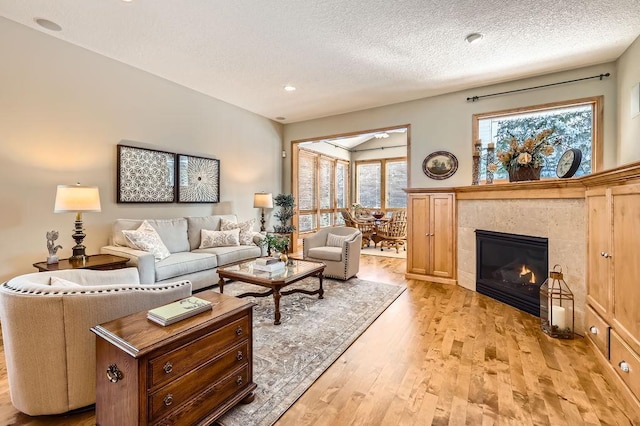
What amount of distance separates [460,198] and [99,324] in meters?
4.27

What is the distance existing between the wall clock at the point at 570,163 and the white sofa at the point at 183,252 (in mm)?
3995

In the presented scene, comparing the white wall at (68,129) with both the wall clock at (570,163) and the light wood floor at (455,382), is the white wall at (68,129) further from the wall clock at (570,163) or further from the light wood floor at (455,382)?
the wall clock at (570,163)

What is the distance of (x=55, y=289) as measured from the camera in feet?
4.90

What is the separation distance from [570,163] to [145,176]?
16.9ft

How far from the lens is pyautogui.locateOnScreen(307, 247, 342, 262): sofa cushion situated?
14.2 ft

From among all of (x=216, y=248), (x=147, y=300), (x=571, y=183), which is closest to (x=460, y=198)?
(x=571, y=183)

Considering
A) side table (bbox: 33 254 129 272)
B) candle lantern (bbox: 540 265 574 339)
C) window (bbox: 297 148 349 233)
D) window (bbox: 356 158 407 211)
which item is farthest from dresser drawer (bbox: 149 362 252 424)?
window (bbox: 356 158 407 211)

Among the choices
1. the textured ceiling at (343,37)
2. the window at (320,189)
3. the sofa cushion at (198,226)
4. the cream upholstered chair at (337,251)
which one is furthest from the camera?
the window at (320,189)

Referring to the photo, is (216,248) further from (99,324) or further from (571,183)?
(571,183)

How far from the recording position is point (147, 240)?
3521mm

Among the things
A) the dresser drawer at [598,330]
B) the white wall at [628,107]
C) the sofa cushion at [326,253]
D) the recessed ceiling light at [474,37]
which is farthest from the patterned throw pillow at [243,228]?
the white wall at [628,107]

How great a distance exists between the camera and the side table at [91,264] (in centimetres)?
286

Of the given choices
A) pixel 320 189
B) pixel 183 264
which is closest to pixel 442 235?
pixel 183 264

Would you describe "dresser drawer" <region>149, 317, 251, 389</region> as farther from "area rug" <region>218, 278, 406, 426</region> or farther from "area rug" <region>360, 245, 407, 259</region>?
"area rug" <region>360, 245, 407, 259</region>
